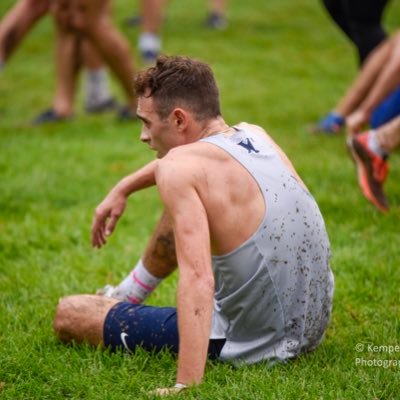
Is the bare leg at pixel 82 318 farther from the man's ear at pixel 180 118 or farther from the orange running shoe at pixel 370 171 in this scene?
the orange running shoe at pixel 370 171

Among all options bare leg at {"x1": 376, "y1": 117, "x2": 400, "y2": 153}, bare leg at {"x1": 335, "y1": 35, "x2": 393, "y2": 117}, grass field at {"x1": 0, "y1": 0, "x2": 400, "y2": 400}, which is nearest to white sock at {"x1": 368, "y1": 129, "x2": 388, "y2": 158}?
bare leg at {"x1": 376, "y1": 117, "x2": 400, "y2": 153}

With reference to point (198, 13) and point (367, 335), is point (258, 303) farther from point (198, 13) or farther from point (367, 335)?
point (198, 13)

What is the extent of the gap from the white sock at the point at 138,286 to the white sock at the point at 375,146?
194 centimetres

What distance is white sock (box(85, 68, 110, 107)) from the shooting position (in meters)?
7.32

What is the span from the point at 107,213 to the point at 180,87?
62 cm

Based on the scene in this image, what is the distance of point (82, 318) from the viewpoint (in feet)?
10.1

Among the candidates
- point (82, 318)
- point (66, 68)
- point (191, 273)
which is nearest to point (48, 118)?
point (66, 68)

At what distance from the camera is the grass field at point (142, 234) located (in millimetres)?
2766

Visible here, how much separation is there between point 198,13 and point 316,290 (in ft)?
Answer: 32.2

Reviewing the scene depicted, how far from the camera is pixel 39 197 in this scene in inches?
202

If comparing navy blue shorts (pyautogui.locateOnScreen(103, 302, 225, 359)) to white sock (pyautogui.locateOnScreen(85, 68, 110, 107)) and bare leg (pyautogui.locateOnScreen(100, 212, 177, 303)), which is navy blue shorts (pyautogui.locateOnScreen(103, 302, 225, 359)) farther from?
white sock (pyautogui.locateOnScreen(85, 68, 110, 107))

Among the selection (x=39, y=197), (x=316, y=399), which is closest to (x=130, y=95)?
(x=39, y=197)

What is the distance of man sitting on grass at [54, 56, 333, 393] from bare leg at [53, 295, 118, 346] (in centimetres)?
5

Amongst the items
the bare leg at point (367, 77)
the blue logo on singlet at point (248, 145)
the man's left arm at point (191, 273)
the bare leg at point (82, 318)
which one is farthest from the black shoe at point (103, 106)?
the man's left arm at point (191, 273)
